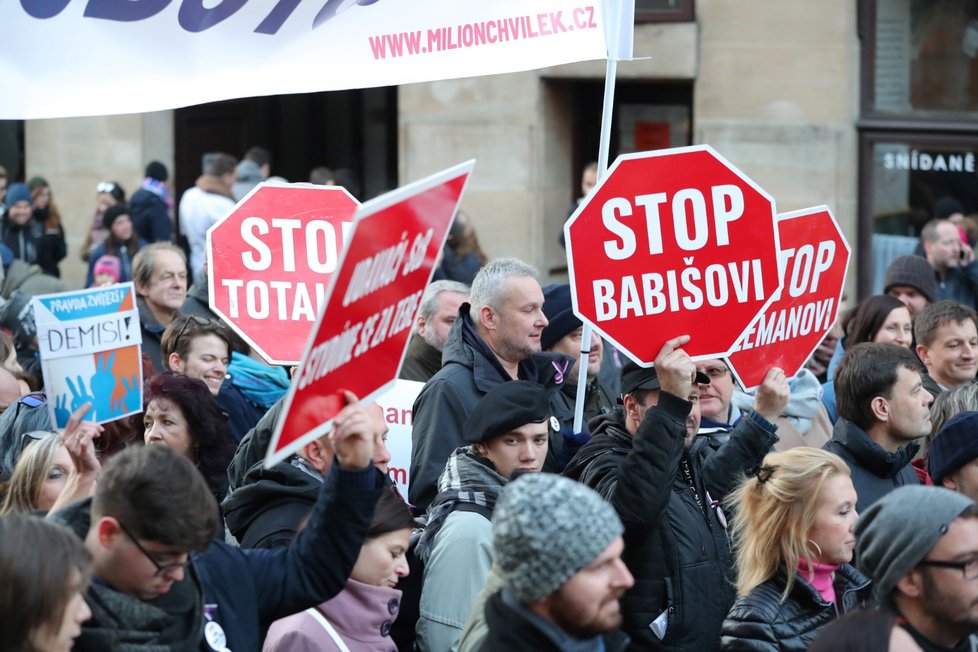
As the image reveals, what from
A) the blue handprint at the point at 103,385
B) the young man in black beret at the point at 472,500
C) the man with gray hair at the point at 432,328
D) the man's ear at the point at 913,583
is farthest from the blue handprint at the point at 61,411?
Answer: the man with gray hair at the point at 432,328

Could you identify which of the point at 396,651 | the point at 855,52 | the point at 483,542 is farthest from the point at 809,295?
the point at 855,52

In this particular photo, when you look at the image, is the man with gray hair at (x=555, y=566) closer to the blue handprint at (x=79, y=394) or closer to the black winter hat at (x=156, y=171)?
the blue handprint at (x=79, y=394)

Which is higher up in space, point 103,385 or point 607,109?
point 607,109

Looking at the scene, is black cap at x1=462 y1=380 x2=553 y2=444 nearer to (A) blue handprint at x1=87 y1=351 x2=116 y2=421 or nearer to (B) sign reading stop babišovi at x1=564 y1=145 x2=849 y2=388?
(B) sign reading stop babišovi at x1=564 y1=145 x2=849 y2=388

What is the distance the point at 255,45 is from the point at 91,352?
165 centimetres

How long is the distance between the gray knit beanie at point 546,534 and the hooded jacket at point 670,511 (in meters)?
1.41

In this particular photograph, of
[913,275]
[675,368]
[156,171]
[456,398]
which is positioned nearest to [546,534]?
[675,368]

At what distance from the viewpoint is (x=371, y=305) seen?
3.77 metres

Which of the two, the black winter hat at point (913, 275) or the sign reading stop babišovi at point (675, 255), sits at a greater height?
the sign reading stop babišovi at point (675, 255)

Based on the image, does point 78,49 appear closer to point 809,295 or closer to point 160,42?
point 160,42

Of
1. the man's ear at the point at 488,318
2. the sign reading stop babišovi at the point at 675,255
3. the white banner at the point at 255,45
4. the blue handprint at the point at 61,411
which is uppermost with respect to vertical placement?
the white banner at the point at 255,45

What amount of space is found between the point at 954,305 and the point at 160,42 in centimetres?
396

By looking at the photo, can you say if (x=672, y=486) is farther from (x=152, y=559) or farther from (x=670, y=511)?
(x=152, y=559)

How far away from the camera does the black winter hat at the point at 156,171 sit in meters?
14.7
